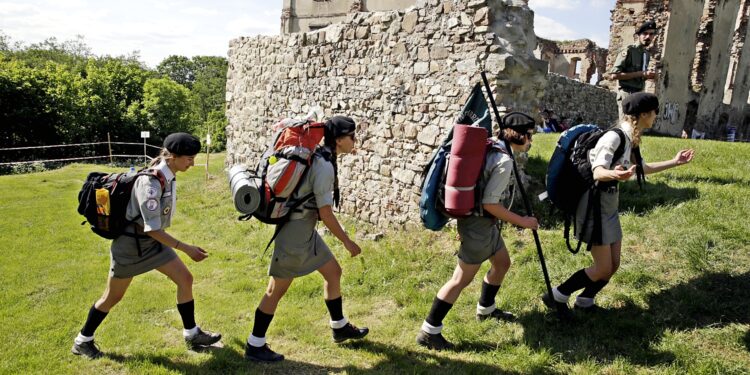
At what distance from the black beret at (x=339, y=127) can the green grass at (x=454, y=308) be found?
190cm

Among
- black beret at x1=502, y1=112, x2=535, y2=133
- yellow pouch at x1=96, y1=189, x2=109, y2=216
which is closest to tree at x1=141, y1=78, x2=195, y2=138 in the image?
yellow pouch at x1=96, y1=189, x2=109, y2=216

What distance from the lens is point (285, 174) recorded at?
3.62 meters

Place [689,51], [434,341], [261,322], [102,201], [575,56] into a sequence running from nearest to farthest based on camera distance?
1. [102,201]
2. [261,322]
3. [434,341]
4. [689,51]
5. [575,56]

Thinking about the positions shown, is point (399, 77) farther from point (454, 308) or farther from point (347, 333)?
point (347, 333)

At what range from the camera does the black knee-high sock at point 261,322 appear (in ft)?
12.7

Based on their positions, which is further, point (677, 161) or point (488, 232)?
point (677, 161)

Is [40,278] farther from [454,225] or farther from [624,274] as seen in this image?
[624,274]

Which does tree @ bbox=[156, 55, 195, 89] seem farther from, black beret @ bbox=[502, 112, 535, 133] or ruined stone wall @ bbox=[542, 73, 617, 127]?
black beret @ bbox=[502, 112, 535, 133]

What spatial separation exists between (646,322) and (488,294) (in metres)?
1.29

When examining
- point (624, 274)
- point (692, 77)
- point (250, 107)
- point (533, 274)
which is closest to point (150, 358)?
point (533, 274)

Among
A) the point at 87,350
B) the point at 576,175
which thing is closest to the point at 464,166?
the point at 576,175

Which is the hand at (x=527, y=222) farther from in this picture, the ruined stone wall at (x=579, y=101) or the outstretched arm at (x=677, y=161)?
the ruined stone wall at (x=579, y=101)

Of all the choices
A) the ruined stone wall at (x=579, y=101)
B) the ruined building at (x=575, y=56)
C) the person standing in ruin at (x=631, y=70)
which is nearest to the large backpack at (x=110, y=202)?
the person standing in ruin at (x=631, y=70)

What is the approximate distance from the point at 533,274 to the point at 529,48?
3.12 metres
